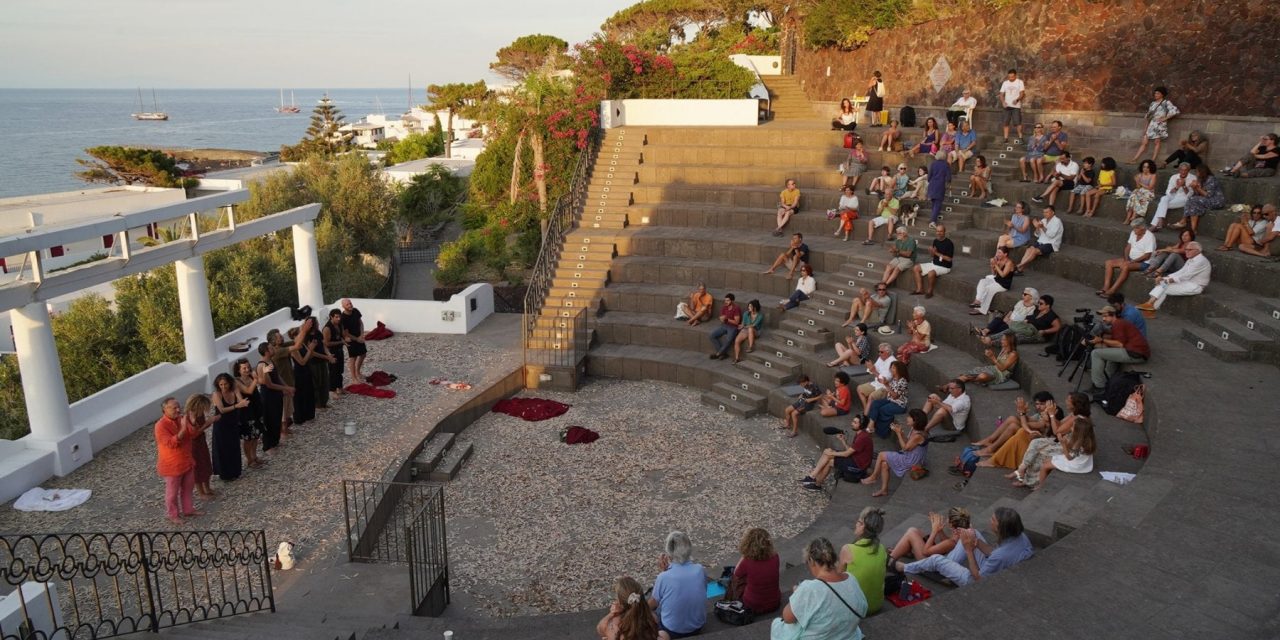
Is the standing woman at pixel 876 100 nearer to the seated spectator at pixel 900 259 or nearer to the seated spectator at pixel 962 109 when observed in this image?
the seated spectator at pixel 962 109

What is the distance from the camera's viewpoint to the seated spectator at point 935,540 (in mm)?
6500

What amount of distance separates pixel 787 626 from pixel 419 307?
12757 mm

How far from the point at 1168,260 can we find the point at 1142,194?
7.02ft

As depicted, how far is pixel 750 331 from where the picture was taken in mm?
14031

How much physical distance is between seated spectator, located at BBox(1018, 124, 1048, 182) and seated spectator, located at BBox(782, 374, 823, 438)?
→ 278 inches

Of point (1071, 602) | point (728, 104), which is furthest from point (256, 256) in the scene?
point (1071, 602)

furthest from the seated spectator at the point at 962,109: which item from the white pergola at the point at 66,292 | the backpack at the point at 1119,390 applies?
the white pergola at the point at 66,292

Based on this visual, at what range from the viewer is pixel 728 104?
22.0 meters

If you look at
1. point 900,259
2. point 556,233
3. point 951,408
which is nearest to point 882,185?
point 900,259

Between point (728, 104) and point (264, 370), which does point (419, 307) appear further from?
point (728, 104)

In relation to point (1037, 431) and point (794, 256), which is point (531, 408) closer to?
point (794, 256)

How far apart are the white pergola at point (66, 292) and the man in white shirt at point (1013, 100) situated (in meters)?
15.0

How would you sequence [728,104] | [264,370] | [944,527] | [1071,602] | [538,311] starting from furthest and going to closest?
[728,104] < [538,311] < [264,370] < [944,527] < [1071,602]

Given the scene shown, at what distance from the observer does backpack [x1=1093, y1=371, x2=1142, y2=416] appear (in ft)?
29.3
